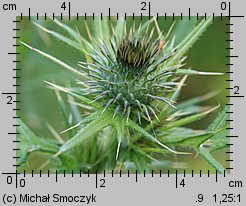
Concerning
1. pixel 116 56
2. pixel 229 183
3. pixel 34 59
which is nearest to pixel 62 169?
pixel 116 56

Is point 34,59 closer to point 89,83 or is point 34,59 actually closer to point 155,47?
point 89,83

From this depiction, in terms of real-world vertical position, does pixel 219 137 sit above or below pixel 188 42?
below

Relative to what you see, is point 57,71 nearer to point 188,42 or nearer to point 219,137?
point 188,42

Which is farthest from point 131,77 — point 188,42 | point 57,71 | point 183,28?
point 57,71

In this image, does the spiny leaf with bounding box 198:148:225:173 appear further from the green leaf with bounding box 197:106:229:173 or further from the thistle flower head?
the thistle flower head

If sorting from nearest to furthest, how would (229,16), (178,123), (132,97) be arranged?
(132,97)
(178,123)
(229,16)

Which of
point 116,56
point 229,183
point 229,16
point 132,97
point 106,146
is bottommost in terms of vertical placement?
point 229,183

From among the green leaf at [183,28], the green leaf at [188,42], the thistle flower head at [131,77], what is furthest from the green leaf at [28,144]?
the green leaf at [183,28]
